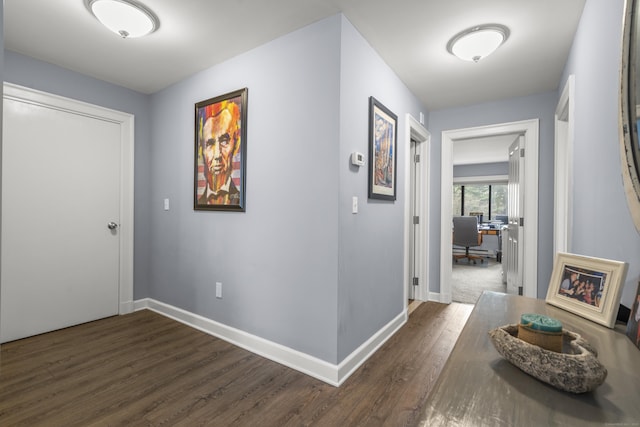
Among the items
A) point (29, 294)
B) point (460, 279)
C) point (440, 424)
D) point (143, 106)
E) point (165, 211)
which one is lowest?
point (460, 279)

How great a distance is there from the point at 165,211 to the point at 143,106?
3.87 feet

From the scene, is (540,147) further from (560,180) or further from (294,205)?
(294,205)

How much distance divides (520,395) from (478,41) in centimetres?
225

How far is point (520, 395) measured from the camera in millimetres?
604

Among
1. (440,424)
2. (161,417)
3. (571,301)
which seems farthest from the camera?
(161,417)

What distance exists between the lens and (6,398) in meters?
1.75

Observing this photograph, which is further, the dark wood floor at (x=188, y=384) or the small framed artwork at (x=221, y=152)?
the small framed artwork at (x=221, y=152)

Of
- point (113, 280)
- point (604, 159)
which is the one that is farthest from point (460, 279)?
point (113, 280)

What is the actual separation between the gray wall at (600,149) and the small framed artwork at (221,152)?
82.7 inches

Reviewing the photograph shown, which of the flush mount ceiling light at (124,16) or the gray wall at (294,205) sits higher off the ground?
the flush mount ceiling light at (124,16)

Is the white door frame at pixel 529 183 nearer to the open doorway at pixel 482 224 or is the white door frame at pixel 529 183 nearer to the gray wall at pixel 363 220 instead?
the open doorway at pixel 482 224

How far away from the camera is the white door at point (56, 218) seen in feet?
8.13

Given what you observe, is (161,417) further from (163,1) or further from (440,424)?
(163,1)

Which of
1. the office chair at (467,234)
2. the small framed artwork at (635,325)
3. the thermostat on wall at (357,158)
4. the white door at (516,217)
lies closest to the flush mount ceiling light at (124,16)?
the thermostat on wall at (357,158)
